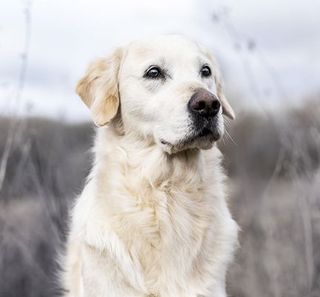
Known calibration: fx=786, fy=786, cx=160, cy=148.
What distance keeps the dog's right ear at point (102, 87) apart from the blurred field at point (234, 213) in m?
1.16

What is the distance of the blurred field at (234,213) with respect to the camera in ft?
19.4

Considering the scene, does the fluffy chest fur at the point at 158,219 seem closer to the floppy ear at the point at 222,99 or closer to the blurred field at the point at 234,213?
the floppy ear at the point at 222,99

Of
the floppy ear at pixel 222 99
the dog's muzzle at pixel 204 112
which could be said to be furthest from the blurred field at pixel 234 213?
the dog's muzzle at pixel 204 112

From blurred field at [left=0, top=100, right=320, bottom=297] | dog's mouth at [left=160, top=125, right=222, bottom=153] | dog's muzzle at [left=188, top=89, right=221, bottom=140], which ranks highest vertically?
dog's muzzle at [left=188, top=89, right=221, bottom=140]

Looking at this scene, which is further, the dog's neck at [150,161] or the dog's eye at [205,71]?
the dog's eye at [205,71]

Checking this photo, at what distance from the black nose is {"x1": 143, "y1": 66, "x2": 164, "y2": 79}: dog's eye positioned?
15.0 inches

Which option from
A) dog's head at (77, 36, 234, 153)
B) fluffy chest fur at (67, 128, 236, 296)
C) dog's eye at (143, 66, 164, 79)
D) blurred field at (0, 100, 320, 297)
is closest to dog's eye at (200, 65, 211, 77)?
dog's head at (77, 36, 234, 153)

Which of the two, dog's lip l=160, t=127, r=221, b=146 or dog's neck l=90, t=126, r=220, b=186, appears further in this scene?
dog's neck l=90, t=126, r=220, b=186

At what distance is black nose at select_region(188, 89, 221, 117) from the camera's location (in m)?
3.76

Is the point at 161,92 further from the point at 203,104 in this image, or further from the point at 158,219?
the point at 158,219

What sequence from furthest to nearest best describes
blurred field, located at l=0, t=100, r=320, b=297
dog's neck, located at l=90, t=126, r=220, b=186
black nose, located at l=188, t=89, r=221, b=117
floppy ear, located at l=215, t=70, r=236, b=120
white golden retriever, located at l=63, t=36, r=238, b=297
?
1. blurred field, located at l=0, t=100, r=320, b=297
2. floppy ear, located at l=215, t=70, r=236, b=120
3. dog's neck, located at l=90, t=126, r=220, b=186
4. white golden retriever, located at l=63, t=36, r=238, b=297
5. black nose, located at l=188, t=89, r=221, b=117

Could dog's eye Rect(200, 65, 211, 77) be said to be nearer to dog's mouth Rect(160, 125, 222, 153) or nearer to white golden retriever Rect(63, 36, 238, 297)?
white golden retriever Rect(63, 36, 238, 297)

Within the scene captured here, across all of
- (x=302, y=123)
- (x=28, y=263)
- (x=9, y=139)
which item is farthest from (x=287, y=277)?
(x=9, y=139)

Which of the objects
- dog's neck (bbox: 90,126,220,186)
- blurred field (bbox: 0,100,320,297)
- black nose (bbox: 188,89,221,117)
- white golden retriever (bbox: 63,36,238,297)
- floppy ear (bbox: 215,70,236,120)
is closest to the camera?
black nose (bbox: 188,89,221,117)
